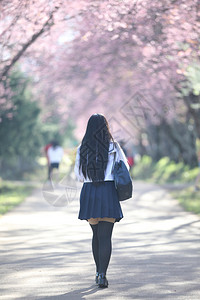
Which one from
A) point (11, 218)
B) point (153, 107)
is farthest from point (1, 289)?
point (153, 107)

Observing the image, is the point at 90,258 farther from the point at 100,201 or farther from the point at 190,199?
the point at 190,199

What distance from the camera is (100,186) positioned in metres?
6.29

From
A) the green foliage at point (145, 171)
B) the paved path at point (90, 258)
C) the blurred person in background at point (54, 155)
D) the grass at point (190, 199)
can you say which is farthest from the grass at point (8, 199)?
the green foliage at point (145, 171)

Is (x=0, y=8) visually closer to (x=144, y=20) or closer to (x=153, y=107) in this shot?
(x=144, y=20)

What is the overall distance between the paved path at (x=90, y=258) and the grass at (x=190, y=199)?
0.66 meters

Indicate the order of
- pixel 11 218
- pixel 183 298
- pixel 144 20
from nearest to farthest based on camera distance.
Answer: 1. pixel 183 298
2. pixel 11 218
3. pixel 144 20

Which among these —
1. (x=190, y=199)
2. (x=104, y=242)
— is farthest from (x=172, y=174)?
(x=104, y=242)

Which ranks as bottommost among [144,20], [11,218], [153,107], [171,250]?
[153,107]

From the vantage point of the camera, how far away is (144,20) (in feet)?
44.9

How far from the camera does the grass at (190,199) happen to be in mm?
13966

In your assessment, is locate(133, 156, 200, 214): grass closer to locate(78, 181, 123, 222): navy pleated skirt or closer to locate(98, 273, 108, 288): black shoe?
locate(78, 181, 123, 222): navy pleated skirt

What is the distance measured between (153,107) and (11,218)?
14.2 meters

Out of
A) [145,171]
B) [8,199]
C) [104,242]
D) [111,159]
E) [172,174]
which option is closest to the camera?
[104,242]

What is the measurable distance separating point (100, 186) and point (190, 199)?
413 inches
